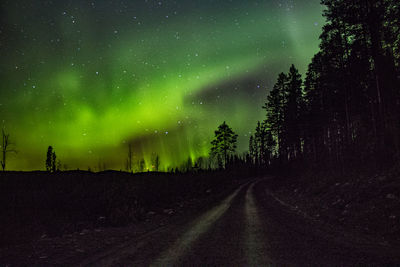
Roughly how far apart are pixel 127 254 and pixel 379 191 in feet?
33.0

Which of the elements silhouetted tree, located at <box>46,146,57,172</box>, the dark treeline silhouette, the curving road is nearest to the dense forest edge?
the dark treeline silhouette

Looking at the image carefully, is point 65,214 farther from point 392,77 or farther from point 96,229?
point 392,77

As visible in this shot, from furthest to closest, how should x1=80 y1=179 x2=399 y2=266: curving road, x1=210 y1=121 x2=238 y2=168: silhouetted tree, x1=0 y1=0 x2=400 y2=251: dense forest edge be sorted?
x1=210 y1=121 x2=238 y2=168: silhouetted tree → x1=0 y1=0 x2=400 y2=251: dense forest edge → x1=80 y1=179 x2=399 y2=266: curving road

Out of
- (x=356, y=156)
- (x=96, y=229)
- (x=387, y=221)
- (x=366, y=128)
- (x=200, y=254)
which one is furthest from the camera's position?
(x=366, y=128)

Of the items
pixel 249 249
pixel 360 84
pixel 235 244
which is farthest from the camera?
pixel 360 84

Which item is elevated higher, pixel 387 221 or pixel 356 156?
pixel 356 156

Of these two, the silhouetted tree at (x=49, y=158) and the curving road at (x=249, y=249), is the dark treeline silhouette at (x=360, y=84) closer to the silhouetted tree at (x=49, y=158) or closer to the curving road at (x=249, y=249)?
the curving road at (x=249, y=249)

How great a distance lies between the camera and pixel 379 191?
1012 centimetres

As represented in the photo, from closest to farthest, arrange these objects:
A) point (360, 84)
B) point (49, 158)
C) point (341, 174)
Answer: point (341, 174)
point (360, 84)
point (49, 158)

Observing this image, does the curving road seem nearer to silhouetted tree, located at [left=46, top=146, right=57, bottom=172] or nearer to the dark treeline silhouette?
the dark treeline silhouette

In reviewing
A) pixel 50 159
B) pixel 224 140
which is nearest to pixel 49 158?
pixel 50 159

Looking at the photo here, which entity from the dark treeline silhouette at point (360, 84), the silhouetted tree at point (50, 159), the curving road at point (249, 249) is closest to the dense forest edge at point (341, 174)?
the dark treeline silhouette at point (360, 84)

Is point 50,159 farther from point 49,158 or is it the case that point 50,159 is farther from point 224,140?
point 224,140

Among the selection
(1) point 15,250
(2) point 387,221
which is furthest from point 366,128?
(1) point 15,250
